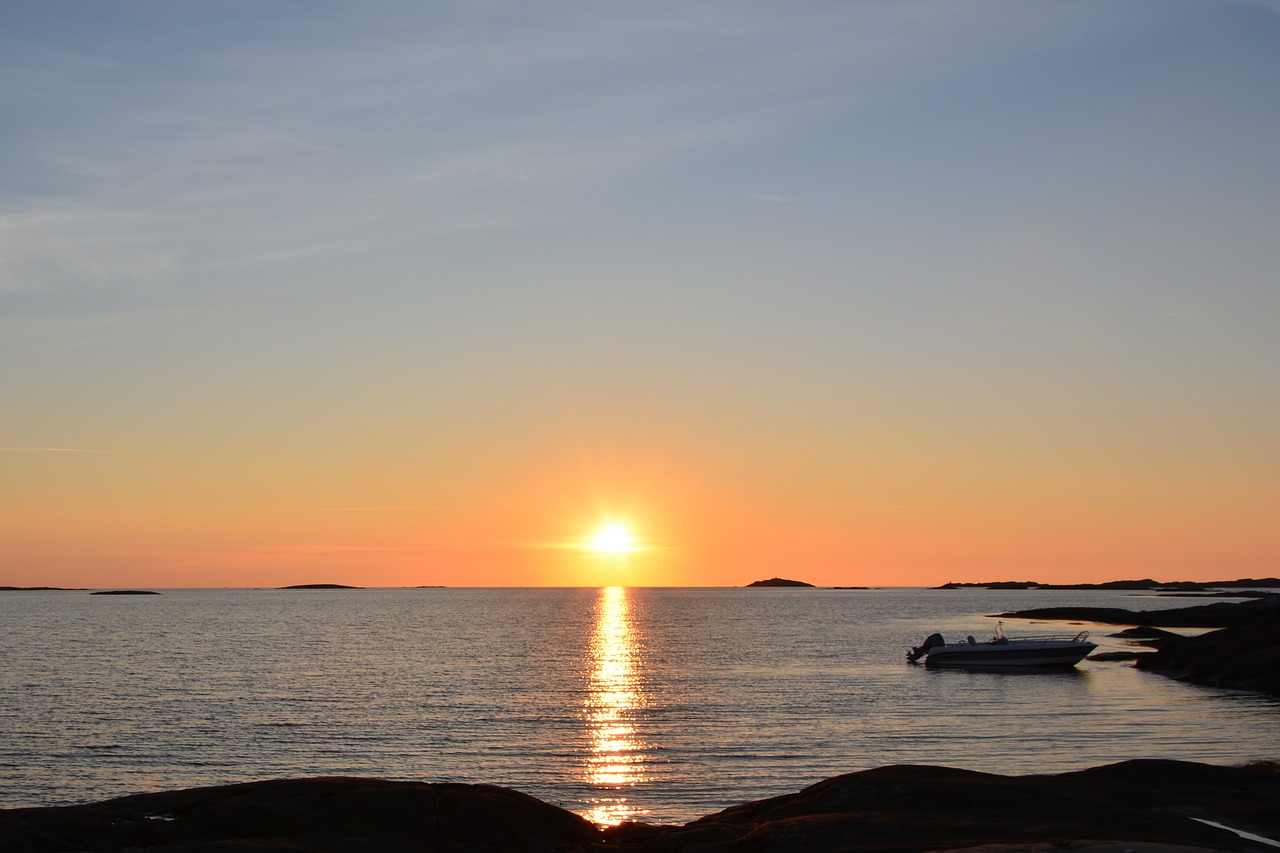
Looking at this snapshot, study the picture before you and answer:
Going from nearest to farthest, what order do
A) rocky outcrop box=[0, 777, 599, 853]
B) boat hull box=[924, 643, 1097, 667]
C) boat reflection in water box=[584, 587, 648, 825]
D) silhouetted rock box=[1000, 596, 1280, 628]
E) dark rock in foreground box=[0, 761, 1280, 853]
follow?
1. rocky outcrop box=[0, 777, 599, 853]
2. dark rock in foreground box=[0, 761, 1280, 853]
3. boat reflection in water box=[584, 587, 648, 825]
4. boat hull box=[924, 643, 1097, 667]
5. silhouetted rock box=[1000, 596, 1280, 628]

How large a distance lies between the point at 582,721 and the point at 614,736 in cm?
528

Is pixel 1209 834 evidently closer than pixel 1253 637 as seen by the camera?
Yes

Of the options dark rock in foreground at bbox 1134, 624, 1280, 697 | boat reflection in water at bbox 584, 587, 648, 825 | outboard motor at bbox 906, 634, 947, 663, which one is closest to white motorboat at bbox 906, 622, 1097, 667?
outboard motor at bbox 906, 634, 947, 663

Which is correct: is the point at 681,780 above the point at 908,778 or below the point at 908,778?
below

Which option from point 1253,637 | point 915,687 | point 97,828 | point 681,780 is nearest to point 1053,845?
point 97,828

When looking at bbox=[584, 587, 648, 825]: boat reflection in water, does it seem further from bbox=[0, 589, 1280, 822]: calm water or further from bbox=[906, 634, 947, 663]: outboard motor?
bbox=[906, 634, 947, 663]: outboard motor

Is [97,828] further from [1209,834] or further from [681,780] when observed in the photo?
[681,780]

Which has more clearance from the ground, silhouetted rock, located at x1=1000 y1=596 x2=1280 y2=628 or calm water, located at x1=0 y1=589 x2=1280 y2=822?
silhouetted rock, located at x1=1000 y1=596 x2=1280 y2=628

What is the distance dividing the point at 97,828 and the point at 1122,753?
124 ft

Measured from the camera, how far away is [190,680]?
239 ft

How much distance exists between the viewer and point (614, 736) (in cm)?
4938

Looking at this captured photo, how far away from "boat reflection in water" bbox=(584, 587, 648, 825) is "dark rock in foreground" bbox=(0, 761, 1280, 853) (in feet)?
41.2

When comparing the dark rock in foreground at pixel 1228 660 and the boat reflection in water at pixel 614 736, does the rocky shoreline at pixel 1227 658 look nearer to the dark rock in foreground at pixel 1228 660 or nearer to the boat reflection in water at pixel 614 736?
the dark rock in foreground at pixel 1228 660

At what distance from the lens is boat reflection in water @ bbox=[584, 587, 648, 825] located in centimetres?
3369
